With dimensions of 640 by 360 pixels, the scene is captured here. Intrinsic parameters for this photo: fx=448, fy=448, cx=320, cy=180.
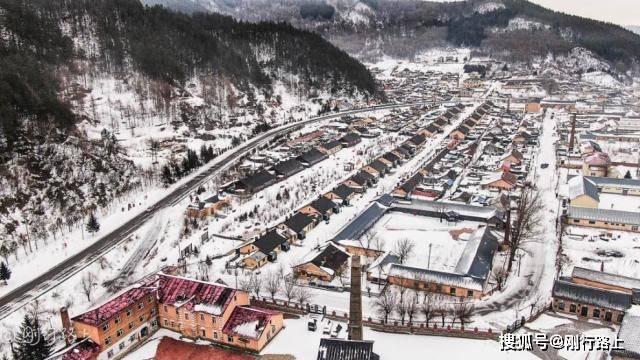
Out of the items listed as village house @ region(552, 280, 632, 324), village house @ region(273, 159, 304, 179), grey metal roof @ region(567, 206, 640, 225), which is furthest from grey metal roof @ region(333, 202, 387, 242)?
grey metal roof @ region(567, 206, 640, 225)

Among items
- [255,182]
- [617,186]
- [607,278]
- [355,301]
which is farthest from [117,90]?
[617,186]

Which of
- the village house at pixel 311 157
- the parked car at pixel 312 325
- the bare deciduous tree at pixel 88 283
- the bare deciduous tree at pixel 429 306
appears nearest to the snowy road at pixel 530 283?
the bare deciduous tree at pixel 429 306

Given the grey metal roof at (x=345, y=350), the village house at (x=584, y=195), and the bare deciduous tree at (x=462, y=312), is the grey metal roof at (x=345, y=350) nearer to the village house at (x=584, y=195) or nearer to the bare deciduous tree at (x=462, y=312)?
the bare deciduous tree at (x=462, y=312)

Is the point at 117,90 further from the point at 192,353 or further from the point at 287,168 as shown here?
the point at 192,353

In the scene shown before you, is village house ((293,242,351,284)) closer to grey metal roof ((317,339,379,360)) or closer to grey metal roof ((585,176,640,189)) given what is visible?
grey metal roof ((317,339,379,360))

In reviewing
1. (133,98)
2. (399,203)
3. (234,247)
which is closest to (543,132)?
(399,203)

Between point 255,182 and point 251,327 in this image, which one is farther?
point 255,182
